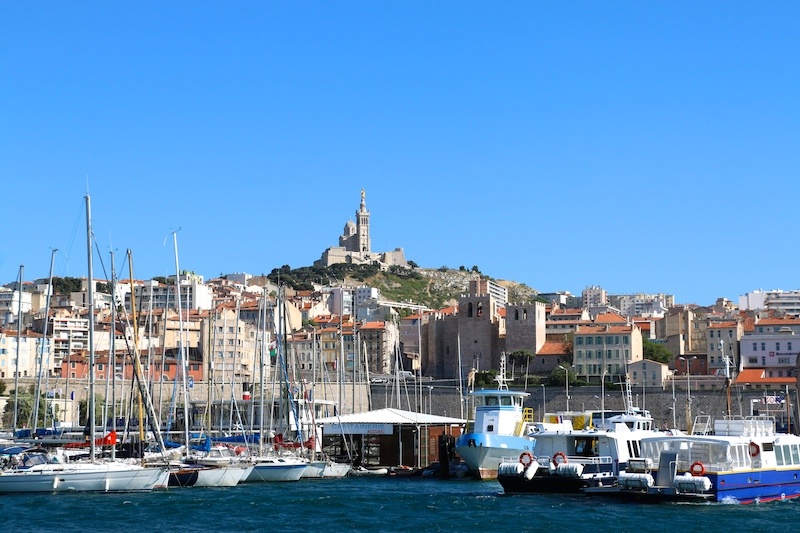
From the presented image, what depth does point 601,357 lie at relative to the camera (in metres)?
97.6

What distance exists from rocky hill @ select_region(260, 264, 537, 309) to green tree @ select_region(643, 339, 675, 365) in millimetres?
67571

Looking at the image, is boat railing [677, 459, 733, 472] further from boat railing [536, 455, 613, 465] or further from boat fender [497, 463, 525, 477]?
boat fender [497, 463, 525, 477]

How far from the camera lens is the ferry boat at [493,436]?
43.6 meters

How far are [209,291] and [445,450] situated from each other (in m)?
97.3

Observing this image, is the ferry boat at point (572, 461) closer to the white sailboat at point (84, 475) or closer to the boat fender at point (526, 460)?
the boat fender at point (526, 460)

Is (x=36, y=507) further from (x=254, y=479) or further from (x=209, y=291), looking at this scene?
(x=209, y=291)

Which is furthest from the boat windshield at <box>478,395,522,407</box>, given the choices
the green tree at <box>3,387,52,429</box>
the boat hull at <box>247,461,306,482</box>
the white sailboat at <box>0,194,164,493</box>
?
the green tree at <box>3,387,52,429</box>

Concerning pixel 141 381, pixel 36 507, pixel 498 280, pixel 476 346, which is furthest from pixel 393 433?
pixel 498 280

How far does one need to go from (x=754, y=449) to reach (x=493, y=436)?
1146 centimetres

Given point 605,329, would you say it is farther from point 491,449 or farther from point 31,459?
point 31,459

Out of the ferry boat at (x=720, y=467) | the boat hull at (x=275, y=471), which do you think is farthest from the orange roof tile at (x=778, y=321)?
the boat hull at (x=275, y=471)

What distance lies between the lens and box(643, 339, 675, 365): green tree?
103625mm

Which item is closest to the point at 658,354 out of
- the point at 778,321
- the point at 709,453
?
the point at 778,321

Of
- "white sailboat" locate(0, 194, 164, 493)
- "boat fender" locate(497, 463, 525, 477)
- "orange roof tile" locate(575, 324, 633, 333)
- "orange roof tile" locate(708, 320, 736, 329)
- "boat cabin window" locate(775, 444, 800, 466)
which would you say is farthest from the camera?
"orange roof tile" locate(708, 320, 736, 329)
